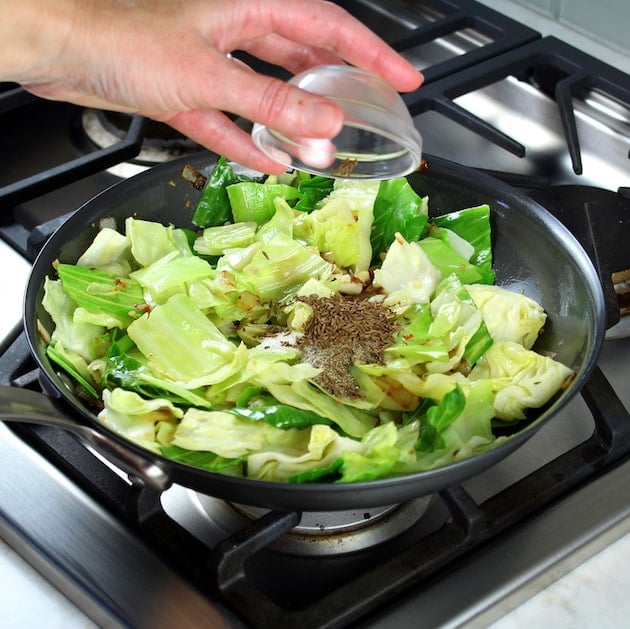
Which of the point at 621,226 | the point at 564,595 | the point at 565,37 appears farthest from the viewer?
the point at 565,37

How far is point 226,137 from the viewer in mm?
1063

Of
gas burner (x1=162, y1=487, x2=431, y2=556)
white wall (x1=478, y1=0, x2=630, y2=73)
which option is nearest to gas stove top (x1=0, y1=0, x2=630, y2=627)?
gas burner (x1=162, y1=487, x2=431, y2=556)

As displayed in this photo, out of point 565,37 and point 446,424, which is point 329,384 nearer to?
point 446,424

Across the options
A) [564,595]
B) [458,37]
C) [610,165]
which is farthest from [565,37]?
[564,595]

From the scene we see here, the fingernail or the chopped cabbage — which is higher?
the fingernail

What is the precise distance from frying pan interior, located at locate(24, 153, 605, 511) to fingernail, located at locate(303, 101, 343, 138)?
30 centimetres

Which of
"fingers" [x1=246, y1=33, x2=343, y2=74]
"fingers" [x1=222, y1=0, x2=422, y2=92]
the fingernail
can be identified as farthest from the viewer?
"fingers" [x1=246, y1=33, x2=343, y2=74]

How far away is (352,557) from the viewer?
3.09ft

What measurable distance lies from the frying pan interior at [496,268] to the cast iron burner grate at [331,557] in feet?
Result: 0.24

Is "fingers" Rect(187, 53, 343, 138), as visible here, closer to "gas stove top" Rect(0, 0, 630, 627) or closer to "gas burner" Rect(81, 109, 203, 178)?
"gas stove top" Rect(0, 0, 630, 627)

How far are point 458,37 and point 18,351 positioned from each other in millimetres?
1014

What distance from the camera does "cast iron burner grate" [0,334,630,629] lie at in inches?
34.0

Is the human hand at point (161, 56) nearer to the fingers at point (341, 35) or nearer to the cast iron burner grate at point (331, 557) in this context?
the fingers at point (341, 35)

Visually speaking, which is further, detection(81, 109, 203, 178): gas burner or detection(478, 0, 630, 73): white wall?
detection(478, 0, 630, 73): white wall
